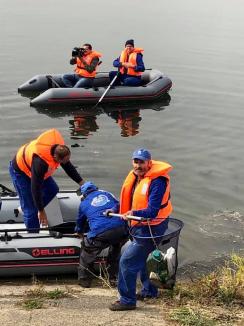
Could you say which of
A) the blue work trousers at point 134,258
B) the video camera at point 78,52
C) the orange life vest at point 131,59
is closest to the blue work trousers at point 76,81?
the video camera at point 78,52

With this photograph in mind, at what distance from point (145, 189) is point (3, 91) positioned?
12102mm

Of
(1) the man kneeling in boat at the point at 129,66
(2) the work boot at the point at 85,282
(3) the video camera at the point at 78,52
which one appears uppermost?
(3) the video camera at the point at 78,52

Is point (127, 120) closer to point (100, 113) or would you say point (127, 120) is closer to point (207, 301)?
point (100, 113)

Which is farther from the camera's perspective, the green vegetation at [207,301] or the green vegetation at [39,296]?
the green vegetation at [39,296]

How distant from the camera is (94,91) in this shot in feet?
48.0

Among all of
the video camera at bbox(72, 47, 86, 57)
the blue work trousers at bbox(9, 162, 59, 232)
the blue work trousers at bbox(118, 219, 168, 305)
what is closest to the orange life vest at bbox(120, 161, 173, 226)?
the blue work trousers at bbox(118, 219, 168, 305)

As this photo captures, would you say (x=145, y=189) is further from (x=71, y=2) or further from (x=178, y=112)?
(x=71, y=2)

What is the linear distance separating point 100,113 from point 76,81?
1.36 metres

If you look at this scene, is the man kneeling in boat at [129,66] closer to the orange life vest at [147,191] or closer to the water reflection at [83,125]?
the water reflection at [83,125]

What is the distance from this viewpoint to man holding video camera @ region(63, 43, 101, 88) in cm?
1447

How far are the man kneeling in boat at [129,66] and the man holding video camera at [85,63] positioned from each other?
66 centimetres

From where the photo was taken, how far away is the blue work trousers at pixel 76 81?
582 inches

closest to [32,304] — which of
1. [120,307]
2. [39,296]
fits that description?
[39,296]

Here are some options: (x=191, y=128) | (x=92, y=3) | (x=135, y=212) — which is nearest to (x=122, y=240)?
(x=135, y=212)
